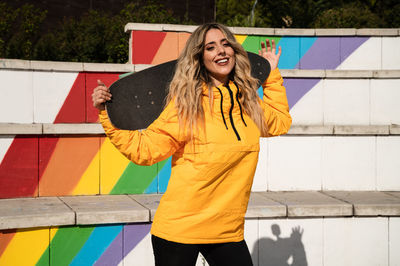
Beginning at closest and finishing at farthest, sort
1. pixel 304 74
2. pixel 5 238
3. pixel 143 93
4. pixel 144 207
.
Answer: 1. pixel 143 93
2. pixel 5 238
3. pixel 144 207
4. pixel 304 74

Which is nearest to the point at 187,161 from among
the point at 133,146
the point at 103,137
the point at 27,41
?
the point at 133,146

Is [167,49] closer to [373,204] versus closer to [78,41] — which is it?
[78,41]

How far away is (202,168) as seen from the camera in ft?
9.02

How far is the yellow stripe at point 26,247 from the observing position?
4.23 metres

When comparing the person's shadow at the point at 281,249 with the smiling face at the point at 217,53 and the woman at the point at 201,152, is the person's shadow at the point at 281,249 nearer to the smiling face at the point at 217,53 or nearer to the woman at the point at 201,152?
the woman at the point at 201,152

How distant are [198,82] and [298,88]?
3.60 m

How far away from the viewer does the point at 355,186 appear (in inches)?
226

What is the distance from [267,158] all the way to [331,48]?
2453 millimetres

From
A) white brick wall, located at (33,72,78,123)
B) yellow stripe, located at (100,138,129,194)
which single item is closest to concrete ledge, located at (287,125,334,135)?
yellow stripe, located at (100,138,129,194)

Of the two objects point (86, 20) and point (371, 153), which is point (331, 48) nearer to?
point (371, 153)

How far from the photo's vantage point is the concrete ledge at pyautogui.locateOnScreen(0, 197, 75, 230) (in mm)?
4148

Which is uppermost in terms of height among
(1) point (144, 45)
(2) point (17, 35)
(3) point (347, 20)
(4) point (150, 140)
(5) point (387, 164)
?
(3) point (347, 20)

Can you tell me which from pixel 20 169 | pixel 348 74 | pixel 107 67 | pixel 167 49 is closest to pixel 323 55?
pixel 348 74

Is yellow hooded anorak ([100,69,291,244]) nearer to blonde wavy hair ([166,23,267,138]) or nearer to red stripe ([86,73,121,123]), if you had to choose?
blonde wavy hair ([166,23,267,138])
